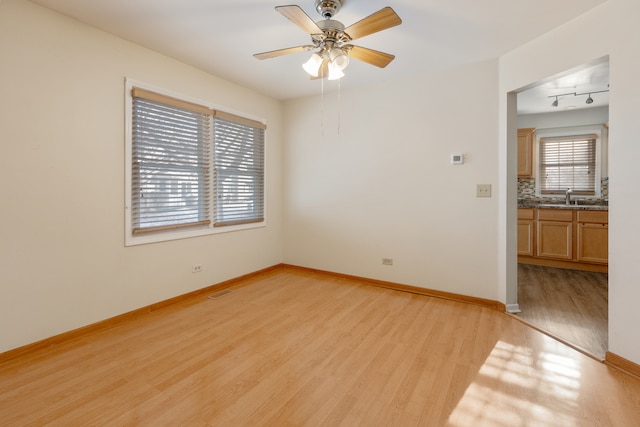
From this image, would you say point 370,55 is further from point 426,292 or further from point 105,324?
point 105,324

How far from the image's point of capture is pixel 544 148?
5.36m

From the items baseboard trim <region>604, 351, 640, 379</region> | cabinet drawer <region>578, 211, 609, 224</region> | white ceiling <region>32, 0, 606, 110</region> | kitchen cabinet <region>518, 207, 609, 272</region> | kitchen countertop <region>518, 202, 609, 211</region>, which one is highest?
white ceiling <region>32, 0, 606, 110</region>

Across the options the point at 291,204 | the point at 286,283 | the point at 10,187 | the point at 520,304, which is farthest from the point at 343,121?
the point at 10,187

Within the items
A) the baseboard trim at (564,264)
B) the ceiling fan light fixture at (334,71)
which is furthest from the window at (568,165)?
the ceiling fan light fixture at (334,71)

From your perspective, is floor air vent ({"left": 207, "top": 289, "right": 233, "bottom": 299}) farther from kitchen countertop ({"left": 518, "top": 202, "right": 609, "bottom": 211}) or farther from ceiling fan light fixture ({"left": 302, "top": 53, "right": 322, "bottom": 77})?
kitchen countertop ({"left": 518, "top": 202, "right": 609, "bottom": 211})

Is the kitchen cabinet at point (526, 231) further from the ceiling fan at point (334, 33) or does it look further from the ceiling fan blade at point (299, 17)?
the ceiling fan blade at point (299, 17)

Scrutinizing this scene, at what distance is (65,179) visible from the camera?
8.09ft

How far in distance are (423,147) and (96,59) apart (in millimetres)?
3387

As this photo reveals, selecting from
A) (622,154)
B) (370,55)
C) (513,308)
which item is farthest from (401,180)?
(622,154)

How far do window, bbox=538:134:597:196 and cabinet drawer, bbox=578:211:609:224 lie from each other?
91 cm

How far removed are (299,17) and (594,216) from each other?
5.00 metres

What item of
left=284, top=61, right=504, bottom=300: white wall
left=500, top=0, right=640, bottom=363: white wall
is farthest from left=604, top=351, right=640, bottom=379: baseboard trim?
left=284, top=61, right=504, bottom=300: white wall

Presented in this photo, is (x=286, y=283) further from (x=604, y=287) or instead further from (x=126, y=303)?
(x=604, y=287)

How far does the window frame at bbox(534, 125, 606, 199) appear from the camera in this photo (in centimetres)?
495
